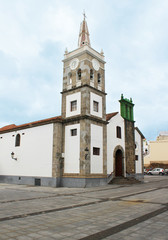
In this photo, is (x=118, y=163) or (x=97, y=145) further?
(x=118, y=163)

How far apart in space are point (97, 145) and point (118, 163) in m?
5.58

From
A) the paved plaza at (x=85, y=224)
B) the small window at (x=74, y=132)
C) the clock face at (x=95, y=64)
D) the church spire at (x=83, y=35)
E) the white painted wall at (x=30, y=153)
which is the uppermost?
the church spire at (x=83, y=35)

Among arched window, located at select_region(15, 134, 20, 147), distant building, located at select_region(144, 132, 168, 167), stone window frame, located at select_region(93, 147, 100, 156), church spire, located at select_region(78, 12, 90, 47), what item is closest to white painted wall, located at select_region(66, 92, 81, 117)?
stone window frame, located at select_region(93, 147, 100, 156)

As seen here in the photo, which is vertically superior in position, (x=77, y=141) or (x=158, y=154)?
(x=77, y=141)

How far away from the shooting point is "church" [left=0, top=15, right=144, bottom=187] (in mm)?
20359

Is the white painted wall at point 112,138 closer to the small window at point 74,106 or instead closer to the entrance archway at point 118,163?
the entrance archway at point 118,163

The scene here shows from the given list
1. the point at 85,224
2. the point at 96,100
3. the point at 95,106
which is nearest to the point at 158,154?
the point at 95,106

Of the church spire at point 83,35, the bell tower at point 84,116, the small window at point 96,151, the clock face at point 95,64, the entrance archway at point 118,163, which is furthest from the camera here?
the entrance archway at point 118,163

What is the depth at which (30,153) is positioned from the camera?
2359 cm

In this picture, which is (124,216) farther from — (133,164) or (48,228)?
(133,164)

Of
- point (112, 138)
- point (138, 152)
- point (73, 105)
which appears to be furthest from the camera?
point (138, 152)

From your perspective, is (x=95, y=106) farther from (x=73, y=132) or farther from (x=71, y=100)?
(x=73, y=132)

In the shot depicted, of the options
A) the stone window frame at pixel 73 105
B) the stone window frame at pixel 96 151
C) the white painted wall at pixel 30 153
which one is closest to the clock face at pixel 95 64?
the stone window frame at pixel 73 105

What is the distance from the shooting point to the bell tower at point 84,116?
1994 cm
